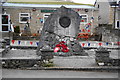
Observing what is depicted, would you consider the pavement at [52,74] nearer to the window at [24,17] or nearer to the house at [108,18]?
the house at [108,18]

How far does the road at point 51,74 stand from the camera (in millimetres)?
12438

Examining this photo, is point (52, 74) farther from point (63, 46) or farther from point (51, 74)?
point (63, 46)

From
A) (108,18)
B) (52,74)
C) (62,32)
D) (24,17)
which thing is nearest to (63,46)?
(62,32)

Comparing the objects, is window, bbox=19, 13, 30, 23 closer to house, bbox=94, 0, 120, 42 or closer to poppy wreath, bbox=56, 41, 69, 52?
house, bbox=94, 0, 120, 42

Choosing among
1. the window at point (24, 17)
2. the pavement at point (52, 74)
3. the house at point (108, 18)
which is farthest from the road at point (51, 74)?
the window at point (24, 17)

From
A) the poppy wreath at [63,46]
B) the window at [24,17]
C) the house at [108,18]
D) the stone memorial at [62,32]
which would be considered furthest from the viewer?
the window at [24,17]

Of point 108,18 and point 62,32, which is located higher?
point 108,18

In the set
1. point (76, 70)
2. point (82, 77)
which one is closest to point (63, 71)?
point (76, 70)

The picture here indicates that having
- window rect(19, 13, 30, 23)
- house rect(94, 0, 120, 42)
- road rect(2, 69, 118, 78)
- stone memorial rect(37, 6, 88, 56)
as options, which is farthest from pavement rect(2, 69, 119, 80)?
window rect(19, 13, 30, 23)

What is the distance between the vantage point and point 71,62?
16281 mm

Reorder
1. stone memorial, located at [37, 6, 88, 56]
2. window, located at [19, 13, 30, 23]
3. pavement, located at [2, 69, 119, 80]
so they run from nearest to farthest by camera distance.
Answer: pavement, located at [2, 69, 119, 80]
stone memorial, located at [37, 6, 88, 56]
window, located at [19, 13, 30, 23]

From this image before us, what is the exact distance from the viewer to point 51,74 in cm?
1298

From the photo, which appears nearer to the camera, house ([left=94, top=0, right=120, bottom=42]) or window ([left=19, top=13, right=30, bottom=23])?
house ([left=94, top=0, right=120, bottom=42])

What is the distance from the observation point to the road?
12438mm
